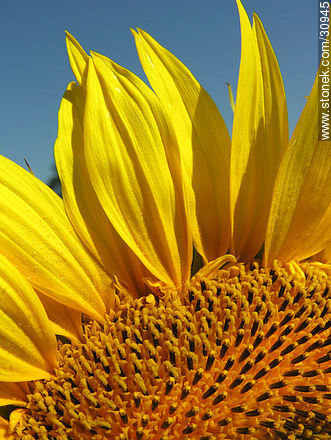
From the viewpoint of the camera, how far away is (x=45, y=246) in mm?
2113

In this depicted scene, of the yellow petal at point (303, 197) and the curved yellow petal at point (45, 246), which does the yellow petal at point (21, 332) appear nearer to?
the curved yellow petal at point (45, 246)

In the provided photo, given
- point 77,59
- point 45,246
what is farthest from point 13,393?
point 77,59

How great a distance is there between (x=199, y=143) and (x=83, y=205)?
1.89 feet

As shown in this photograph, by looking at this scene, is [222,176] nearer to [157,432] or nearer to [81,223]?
[81,223]

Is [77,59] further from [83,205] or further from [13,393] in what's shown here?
[13,393]

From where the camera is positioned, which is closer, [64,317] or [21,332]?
[21,332]

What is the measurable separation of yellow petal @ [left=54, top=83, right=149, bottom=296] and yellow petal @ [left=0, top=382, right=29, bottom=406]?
560mm

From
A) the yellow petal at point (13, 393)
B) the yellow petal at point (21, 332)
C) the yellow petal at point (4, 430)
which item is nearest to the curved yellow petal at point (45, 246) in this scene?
the yellow petal at point (21, 332)

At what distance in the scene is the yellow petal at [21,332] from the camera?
6.29 feet

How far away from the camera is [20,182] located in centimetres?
212

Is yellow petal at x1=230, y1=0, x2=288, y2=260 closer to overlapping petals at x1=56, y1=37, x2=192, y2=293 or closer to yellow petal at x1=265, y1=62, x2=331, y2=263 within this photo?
yellow petal at x1=265, y1=62, x2=331, y2=263

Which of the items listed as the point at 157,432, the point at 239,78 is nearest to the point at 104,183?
the point at 239,78

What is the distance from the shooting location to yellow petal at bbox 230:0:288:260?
7.79 ft

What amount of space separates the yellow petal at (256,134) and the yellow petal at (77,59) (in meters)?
0.67
